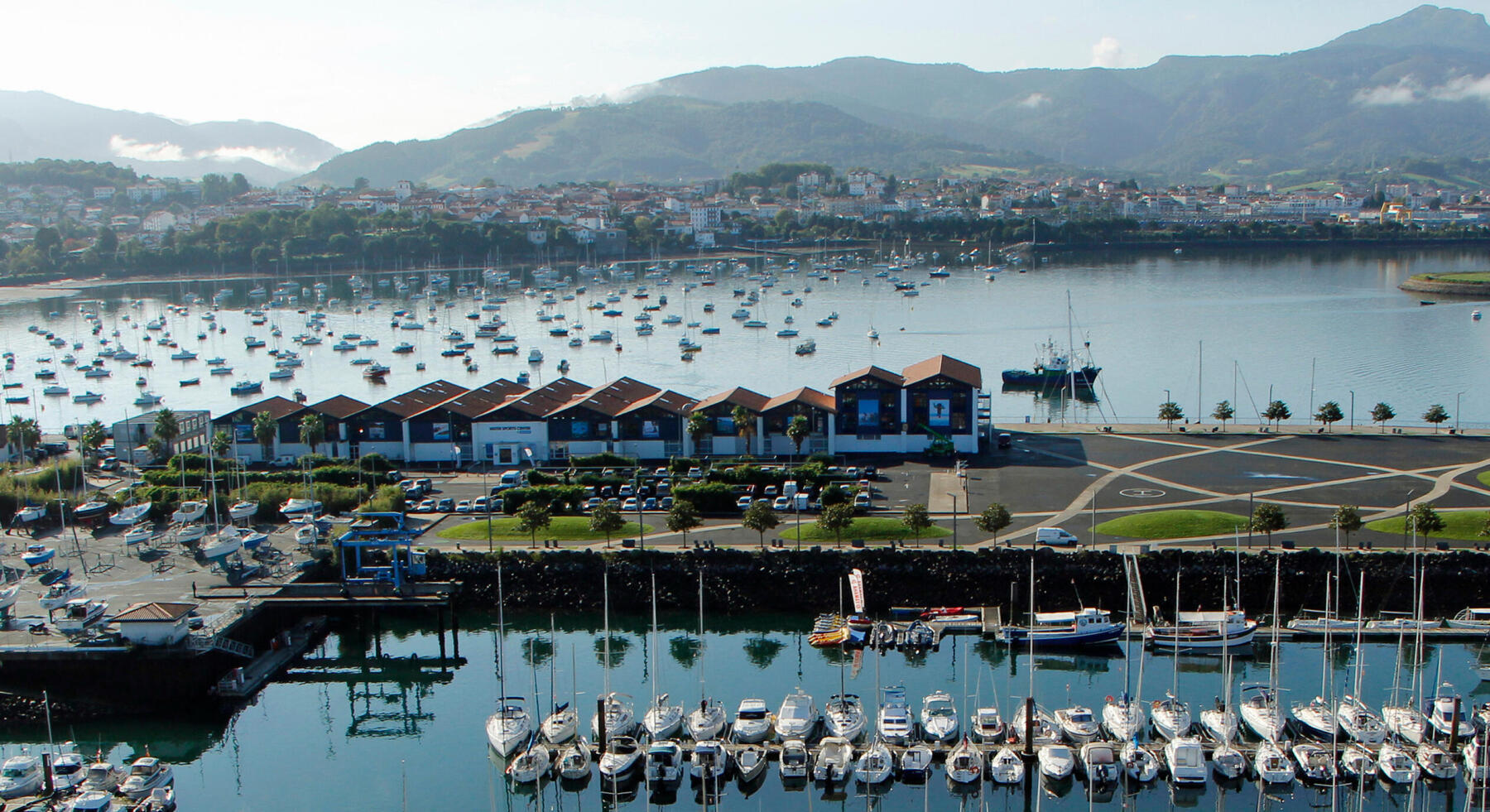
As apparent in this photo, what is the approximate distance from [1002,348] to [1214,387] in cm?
1958

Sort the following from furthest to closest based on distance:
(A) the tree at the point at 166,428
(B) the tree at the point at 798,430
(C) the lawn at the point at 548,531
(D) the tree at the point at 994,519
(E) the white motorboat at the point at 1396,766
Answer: (A) the tree at the point at 166,428
(B) the tree at the point at 798,430
(C) the lawn at the point at 548,531
(D) the tree at the point at 994,519
(E) the white motorboat at the point at 1396,766

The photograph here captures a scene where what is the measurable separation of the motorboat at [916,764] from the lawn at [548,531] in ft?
48.1

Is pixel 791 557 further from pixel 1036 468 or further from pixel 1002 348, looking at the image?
pixel 1002 348

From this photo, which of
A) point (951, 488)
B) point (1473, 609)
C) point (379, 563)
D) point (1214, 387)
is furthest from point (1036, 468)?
point (1214, 387)

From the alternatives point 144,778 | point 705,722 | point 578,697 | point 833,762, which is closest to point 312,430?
point 578,697

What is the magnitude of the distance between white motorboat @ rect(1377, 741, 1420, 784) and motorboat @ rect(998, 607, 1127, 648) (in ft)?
26.1

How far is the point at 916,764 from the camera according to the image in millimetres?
26656

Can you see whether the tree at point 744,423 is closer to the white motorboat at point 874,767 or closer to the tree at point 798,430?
the tree at point 798,430

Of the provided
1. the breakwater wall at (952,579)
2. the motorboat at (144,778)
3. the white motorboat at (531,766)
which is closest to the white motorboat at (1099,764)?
the breakwater wall at (952,579)

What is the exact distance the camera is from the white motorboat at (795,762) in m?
26.8

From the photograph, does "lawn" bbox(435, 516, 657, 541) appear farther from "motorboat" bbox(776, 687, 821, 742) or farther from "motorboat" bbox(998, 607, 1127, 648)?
"motorboat" bbox(998, 607, 1127, 648)

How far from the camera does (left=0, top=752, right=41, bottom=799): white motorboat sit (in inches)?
1033

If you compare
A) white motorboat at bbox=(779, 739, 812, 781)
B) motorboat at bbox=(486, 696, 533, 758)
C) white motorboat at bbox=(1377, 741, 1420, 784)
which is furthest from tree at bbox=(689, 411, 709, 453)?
white motorboat at bbox=(1377, 741, 1420, 784)

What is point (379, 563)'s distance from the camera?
38.6 m
